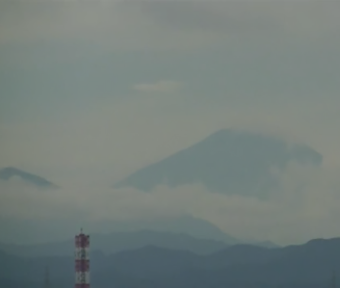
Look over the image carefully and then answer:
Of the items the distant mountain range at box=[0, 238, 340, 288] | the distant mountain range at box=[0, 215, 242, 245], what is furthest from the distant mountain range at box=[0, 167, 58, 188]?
the distant mountain range at box=[0, 238, 340, 288]

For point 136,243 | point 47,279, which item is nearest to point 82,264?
point 47,279

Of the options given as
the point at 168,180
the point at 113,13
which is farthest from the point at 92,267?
the point at 113,13

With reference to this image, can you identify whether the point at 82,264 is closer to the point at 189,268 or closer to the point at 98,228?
the point at 98,228

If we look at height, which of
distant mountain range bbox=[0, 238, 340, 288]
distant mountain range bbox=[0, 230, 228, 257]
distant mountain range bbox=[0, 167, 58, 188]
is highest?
distant mountain range bbox=[0, 167, 58, 188]

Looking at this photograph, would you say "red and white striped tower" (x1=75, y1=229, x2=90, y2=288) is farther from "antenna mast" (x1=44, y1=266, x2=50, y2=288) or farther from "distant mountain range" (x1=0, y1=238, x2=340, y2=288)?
"antenna mast" (x1=44, y1=266, x2=50, y2=288)

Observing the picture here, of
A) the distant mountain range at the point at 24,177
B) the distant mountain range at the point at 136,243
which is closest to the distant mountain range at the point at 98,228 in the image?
the distant mountain range at the point at 136,243

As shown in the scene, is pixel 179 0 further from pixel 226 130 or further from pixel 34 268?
pixel 34 268
